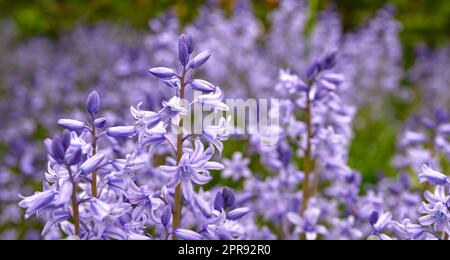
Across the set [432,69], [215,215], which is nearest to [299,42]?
[432,69]

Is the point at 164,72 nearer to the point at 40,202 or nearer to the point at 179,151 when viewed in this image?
the point at 179,151

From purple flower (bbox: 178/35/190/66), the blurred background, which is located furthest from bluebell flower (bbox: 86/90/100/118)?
the blurred background

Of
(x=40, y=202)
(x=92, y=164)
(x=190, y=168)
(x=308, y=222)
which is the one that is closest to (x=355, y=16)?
(x=308, y=222)

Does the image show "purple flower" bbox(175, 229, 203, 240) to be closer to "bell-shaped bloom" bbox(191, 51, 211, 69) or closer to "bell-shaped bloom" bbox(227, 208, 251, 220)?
"bell-shaped bloom" bbox(227, 208, 251, 220)

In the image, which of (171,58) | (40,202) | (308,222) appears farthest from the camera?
(171,58)

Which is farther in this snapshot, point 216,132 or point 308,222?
point 308,222

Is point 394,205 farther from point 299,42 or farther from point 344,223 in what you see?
point 299,42
